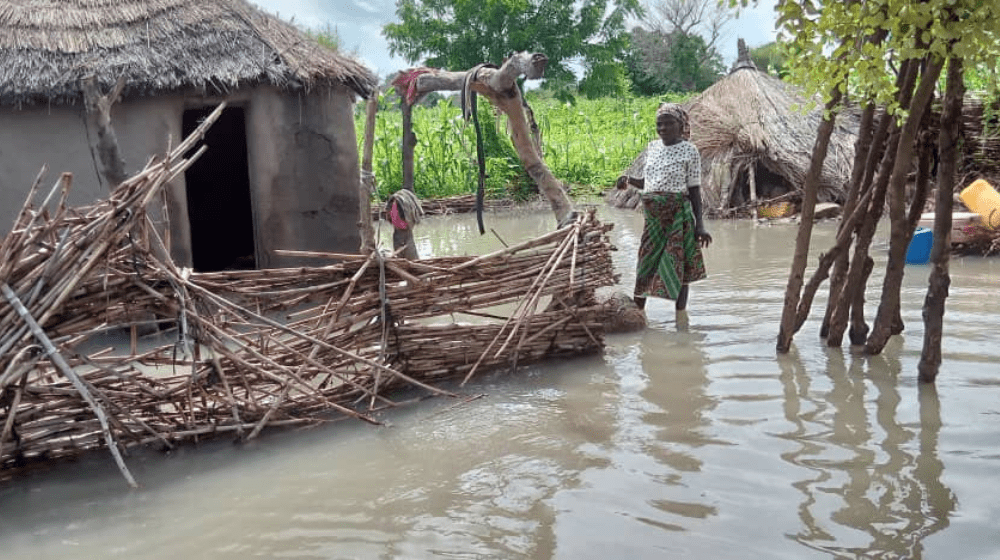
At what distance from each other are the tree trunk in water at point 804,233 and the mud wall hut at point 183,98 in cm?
365

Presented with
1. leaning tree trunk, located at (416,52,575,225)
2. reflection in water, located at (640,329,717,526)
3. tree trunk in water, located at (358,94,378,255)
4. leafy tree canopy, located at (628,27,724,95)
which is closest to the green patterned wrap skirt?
reflection in water, located at (640,329,717,526)

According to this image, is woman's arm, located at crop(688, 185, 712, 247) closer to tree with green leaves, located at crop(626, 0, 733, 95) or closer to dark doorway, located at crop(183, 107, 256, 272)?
dark doorway, located at crop(183, 107, 256, 272)

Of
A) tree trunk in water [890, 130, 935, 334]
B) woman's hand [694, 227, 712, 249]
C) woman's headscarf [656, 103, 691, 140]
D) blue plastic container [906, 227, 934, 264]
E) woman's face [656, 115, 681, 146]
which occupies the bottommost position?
blue plastic container [906, 227, 934, 264]

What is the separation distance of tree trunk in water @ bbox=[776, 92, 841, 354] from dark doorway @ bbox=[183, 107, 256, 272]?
6.45 metres

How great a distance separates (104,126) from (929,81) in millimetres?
4362

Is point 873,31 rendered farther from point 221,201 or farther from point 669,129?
point 221,201

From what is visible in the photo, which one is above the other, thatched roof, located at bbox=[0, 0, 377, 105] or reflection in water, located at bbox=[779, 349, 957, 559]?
thatched roof, located at bbox=[0, 0, 377, 105]

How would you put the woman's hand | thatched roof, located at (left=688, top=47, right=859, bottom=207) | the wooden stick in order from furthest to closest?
thatched roof, located at (left=688, top=47, right=859, bottom=207), the woman's hand, the wooden stick

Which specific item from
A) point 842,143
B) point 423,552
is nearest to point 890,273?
point 423,552

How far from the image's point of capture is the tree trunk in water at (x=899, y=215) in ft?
15.0

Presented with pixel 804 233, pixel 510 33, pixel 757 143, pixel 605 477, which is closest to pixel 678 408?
pixel 605 477

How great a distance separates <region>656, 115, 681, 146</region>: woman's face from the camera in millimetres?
6422

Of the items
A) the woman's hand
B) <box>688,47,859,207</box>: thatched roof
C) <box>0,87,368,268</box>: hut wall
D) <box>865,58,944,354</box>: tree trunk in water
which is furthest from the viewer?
<box>688,47,859,207</box>: thatched roof

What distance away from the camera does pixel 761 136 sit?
12680mm
